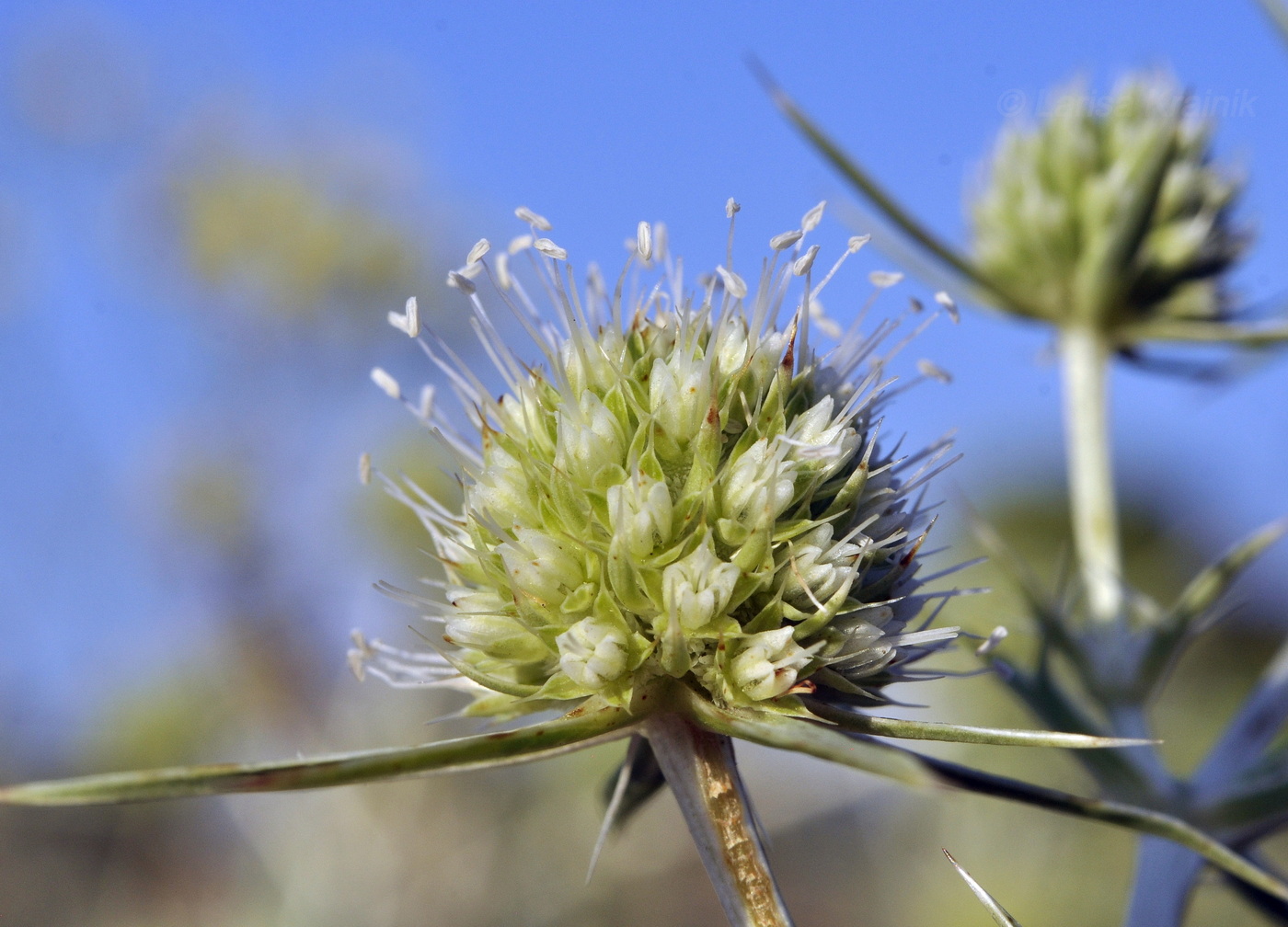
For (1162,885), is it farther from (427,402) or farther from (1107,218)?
(1107,218)

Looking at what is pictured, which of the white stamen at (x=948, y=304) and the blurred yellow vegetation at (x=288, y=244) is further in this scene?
the blurred yellow vegetation at (x=288, y=244)

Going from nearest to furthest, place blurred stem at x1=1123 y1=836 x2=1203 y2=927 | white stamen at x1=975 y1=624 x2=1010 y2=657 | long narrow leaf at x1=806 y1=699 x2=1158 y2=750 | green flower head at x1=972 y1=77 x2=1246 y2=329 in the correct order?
long narrow leaf at x1=806 y1=699 x2=1158 y2=750 < white stamen at x1=975 y1=624 x2=1010 y2=657 < blurred stem at x1=1123 y1=836 x2=1203 y2=927 < green flower head at x1=972 y1=77 x2=1246 y2=329

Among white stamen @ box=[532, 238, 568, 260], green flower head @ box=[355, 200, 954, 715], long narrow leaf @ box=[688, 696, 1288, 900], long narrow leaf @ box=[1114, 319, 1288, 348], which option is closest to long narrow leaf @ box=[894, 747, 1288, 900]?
long narrow leaf @ box=[688, 696, 1288, 900]

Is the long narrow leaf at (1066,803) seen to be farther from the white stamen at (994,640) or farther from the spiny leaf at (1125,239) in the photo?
the spiny leaf at (1125,239)

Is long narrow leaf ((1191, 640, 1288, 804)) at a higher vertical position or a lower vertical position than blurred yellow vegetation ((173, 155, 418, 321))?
lower

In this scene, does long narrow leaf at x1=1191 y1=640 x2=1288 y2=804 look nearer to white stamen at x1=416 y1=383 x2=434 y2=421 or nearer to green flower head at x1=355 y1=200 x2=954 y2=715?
green flower head at x1=355 y1=200 x2=954 y2=715

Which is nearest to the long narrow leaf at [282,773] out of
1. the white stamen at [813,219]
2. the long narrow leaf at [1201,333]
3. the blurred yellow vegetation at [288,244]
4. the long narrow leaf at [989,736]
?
the long narrow leaf at [989,736]
